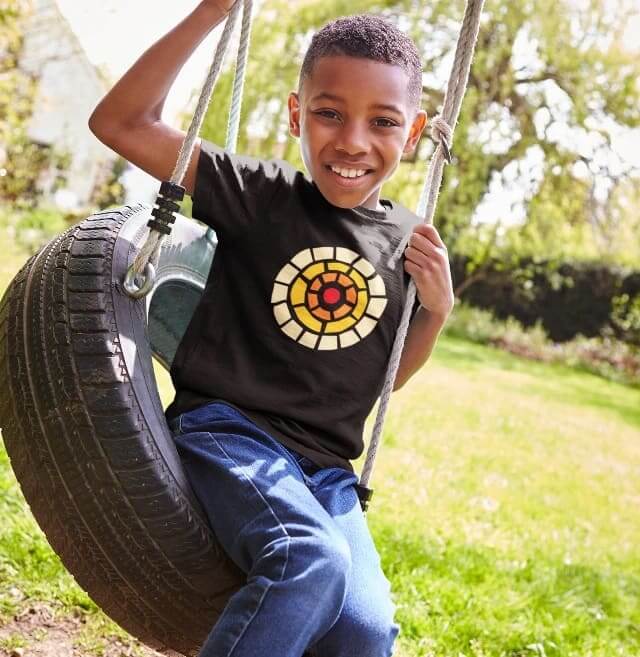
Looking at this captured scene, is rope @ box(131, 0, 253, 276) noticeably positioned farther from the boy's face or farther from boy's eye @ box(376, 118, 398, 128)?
boy's eye @ box(376, 118, 398, 128)

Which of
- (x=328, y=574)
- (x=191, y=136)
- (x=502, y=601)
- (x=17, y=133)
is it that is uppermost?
(x=191, y=136)

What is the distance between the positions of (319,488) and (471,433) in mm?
4875

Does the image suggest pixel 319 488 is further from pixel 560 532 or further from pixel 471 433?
pixel 471 433

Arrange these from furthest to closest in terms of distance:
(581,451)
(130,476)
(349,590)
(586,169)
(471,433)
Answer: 1. (586,169)
2. (581,451)
3. (471,433)
4. (349,590)
5. (130,476)

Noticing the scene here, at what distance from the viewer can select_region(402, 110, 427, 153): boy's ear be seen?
2004 millimetres

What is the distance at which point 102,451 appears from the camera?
141cm

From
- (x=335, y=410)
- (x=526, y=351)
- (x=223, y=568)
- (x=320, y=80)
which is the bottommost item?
(x=526, y=351)

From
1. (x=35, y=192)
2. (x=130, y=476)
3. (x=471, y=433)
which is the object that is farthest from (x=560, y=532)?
(x=35, y=192)

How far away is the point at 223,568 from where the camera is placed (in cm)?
150

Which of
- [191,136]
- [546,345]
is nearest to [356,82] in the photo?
[191,136]

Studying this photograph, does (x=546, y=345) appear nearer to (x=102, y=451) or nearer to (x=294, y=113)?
(x=294, y=113)

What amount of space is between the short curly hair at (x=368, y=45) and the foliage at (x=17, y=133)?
20.1ft

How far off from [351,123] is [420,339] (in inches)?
23.5

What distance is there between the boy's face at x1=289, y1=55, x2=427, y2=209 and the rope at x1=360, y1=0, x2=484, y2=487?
107 millimetres
